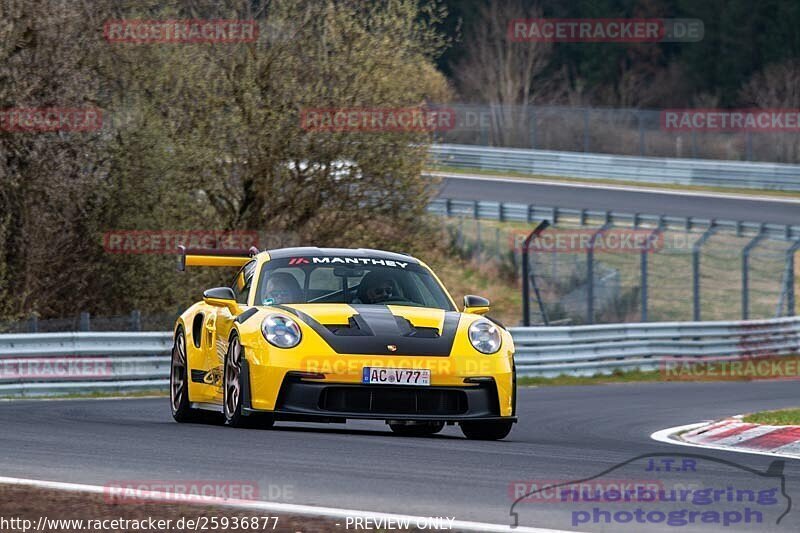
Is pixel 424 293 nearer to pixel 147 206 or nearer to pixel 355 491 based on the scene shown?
pixel 355 491

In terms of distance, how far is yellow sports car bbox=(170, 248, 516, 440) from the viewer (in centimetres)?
973

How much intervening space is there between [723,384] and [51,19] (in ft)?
36.2

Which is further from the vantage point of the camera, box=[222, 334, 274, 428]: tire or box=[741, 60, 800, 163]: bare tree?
box=[741, 60, 800, 163]: bare tree

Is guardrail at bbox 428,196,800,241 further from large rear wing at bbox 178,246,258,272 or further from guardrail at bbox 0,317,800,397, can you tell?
large rear wing at bbox 178,246,258,272

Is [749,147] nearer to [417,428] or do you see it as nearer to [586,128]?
[586,128]

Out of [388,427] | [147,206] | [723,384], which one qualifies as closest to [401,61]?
[147,206]

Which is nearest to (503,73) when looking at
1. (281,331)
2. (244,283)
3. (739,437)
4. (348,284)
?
(739,437)

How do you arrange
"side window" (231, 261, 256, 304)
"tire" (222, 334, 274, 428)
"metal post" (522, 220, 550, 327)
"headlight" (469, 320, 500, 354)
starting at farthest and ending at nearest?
1. "metal post" (522, 220, 550, 327)
2. "side window" (231, 261, 256, 304)
3. "headlight" (469, 320, 500, 354)
4. "tire" (222, 334, 274, 428)

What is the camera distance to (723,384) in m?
21.6
